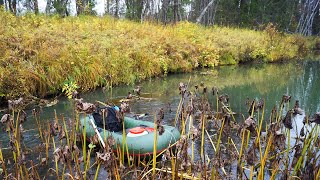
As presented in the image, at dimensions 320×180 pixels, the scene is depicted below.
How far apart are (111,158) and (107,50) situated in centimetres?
898

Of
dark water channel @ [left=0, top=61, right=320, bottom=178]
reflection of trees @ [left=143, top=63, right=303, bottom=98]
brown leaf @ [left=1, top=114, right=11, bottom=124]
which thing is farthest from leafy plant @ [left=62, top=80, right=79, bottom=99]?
brown leaf @ [left=1, top=114, right=11, bottom=124]

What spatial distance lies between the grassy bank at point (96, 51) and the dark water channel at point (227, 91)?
56 centimetres

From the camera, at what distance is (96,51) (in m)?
10.6

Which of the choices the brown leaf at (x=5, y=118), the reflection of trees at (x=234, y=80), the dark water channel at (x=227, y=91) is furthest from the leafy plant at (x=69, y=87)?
the brown leaf at (x=5, y=118)

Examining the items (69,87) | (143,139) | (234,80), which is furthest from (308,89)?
(143,139)

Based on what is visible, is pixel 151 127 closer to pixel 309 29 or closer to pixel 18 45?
pixel 18 45

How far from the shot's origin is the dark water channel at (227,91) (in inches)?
288

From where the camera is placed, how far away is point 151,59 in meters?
12.2

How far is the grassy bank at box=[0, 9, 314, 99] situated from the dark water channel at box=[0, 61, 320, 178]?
0.56 m

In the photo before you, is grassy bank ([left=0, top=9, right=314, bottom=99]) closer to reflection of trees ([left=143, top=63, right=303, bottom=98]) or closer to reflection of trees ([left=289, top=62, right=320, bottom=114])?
reflection of trees ([left=143, top=63, right=303, bottom=98])

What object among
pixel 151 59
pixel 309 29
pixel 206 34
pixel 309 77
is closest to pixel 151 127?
pixel 151 59

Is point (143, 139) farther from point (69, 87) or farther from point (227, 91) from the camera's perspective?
point (227, 91)

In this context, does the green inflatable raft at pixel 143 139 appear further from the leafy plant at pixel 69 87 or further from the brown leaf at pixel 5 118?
the leafy plant at pixel 69 87

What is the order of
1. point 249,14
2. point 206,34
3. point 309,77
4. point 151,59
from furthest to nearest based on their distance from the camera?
1. point 249,14
2. point 206,34
3. point 309,77
4. point 151,59
